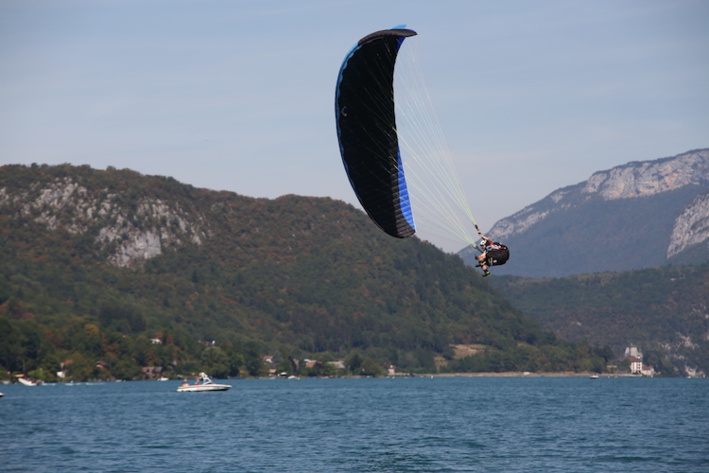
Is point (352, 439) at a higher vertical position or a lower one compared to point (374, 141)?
lower

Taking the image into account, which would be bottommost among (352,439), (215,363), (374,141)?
(352,439)

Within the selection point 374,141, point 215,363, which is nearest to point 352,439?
point 374,141

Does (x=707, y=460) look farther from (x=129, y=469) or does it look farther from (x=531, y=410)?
(x=531, y=410)

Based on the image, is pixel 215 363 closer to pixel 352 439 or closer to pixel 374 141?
pixel 352 439

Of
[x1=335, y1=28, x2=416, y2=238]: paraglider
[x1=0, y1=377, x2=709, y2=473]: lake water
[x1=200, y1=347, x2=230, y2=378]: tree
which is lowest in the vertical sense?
[x1=0, y1=377, x2=709, y2=473]: lake water

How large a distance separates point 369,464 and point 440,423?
2665cm

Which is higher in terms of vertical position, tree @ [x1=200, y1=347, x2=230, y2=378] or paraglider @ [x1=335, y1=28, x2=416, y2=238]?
paraglider @ [x1=335, y1=28, x2=416, y2=238]

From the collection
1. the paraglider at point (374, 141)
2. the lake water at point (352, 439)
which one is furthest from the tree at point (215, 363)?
the paraglider at point (374, 141)

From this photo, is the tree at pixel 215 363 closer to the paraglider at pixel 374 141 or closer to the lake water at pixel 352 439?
the lake water at pixel 352 439

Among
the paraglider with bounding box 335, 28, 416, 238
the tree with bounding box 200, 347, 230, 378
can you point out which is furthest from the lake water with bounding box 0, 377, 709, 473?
the tree with bounding box 200, 347, 230, 378

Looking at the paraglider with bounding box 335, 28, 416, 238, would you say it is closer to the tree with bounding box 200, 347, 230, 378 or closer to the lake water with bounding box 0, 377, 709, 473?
the lake water with bounding box 0, 377, 709, 473

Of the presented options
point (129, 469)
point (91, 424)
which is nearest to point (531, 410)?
point (91, 424)

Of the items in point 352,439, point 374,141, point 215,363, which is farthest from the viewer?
point 215,363

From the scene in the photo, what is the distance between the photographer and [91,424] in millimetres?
69875
